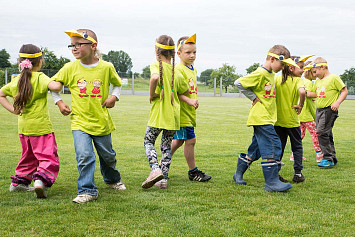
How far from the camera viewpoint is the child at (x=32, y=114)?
4.60 meters

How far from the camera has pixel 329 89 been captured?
7242 mm

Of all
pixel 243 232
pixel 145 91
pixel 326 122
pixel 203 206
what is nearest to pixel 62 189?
pixel 203 206

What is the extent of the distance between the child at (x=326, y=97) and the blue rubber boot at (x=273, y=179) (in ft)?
7.98

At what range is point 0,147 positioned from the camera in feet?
26.9

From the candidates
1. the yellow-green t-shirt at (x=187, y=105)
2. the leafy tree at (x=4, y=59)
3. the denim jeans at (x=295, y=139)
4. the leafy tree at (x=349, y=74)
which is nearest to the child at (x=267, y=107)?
Answer: the denim jeans at (x=295, y=139)

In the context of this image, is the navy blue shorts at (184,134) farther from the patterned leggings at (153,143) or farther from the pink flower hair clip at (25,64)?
the pink flower hair clip at (25,64)

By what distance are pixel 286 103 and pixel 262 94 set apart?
0.61 metres

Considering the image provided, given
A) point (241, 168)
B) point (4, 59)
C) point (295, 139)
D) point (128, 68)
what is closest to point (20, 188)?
point (241, 168)

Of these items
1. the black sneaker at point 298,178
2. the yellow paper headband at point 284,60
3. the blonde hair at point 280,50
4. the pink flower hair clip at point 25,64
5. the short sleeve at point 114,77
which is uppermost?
the blonde hair at point 280,50

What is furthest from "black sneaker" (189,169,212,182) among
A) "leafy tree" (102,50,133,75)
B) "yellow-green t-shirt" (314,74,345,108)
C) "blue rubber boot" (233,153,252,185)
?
"leafy tree" (102,50,133,75)

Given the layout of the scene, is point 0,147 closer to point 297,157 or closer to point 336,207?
point 297,157

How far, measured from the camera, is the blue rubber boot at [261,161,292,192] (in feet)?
16.0

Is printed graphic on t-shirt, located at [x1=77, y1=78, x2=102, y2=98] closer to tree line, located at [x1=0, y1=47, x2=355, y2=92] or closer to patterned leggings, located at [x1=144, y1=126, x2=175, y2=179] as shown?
patterned leggings, located at [x1=144, y1=126, x2=175, y2=179]

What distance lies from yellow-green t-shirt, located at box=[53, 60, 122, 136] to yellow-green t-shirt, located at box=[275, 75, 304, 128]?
8.06ft
